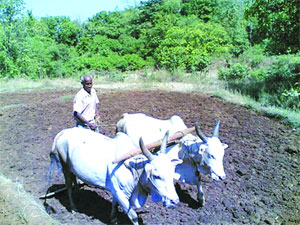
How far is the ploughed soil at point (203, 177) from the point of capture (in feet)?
15.1

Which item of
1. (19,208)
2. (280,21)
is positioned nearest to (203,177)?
(19,208)

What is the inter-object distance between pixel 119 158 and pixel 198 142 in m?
1.30

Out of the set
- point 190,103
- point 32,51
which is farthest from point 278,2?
point 32,51

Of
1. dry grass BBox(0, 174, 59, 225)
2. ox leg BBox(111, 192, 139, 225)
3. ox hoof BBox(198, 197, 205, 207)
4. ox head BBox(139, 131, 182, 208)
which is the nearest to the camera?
ox head BBox(139, 131, 182, 208)

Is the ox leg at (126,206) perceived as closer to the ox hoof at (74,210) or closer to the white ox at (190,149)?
the white ox at (190,149)

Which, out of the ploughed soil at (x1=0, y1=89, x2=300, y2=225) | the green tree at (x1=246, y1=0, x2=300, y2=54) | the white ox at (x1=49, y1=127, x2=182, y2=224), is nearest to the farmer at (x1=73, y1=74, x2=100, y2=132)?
the white ox at (x1=49, y1=127, x2=182, y2=224)

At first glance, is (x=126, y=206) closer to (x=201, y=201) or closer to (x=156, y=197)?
(x=156, y=197)

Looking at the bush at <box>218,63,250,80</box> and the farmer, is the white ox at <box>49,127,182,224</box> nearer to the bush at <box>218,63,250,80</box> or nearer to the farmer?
the farmer

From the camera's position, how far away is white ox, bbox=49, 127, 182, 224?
350 cm

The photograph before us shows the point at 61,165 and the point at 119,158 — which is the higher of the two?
the point at 119,158

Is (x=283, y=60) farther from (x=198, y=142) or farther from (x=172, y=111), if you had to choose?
(x=198, y=142)

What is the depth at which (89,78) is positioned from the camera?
4961mm

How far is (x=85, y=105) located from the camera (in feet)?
16.4

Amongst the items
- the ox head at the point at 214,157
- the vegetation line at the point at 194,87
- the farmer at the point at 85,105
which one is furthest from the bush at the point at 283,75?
the farmer at the point at 85,105
